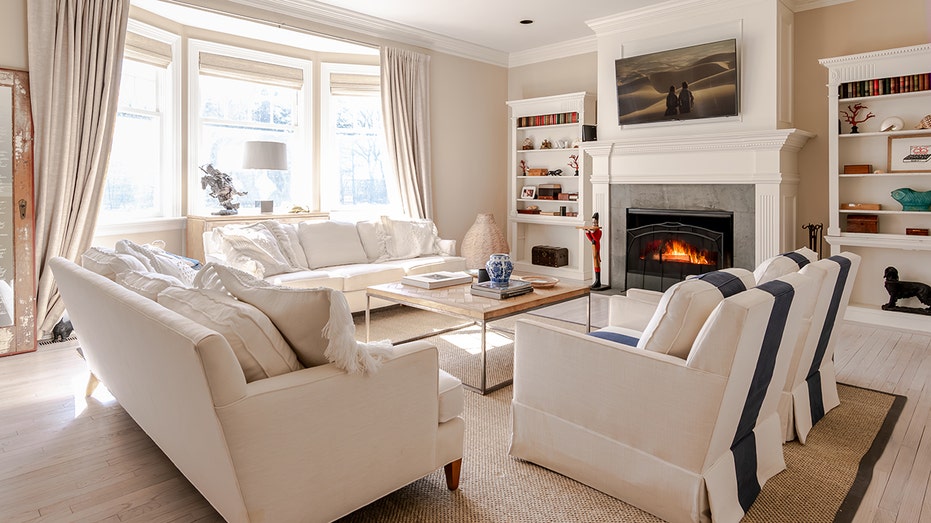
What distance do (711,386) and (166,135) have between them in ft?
16.7

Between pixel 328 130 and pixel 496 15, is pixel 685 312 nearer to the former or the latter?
pixel 496 15

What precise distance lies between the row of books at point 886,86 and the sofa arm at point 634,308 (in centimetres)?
295

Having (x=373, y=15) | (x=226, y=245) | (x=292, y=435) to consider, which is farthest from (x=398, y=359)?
(x=373, y=15)

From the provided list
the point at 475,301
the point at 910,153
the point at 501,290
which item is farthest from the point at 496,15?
the point at 910,153

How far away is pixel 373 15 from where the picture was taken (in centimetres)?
575

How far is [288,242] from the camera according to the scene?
4.95 m

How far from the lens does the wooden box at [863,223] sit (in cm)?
472

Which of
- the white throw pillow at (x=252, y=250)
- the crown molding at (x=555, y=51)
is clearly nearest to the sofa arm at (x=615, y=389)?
the white throw pillow at (x=252, y=250)

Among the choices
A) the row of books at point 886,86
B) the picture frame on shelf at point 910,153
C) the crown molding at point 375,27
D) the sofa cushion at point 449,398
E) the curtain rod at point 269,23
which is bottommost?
the sofa cushion at point 449,398

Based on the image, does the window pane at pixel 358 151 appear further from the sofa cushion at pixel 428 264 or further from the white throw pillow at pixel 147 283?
the white throw pillow at pixel 147 283

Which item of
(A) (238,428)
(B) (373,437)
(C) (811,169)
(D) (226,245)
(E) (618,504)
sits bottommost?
(E) (618,504)

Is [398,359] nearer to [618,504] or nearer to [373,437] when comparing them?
[373,437]

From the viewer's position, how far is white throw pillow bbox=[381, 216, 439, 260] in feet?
18.4

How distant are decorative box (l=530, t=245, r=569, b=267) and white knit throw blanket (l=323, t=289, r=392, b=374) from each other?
5394mm
